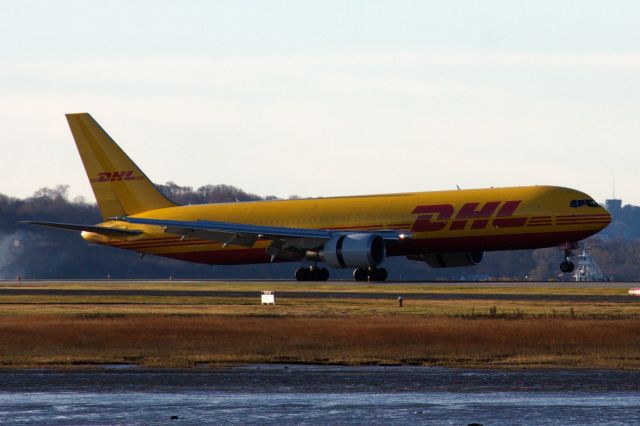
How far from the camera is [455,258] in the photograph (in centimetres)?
7775

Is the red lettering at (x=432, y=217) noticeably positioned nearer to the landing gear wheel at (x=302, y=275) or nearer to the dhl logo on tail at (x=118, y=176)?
the landing gear wheel at (x=302, y=275)

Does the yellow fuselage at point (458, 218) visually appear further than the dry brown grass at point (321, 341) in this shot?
Yes

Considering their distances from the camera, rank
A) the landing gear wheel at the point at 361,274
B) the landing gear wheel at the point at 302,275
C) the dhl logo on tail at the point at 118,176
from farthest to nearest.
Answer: the dhl logo on tail at the point at 118,176 → the landing gear wheel at the point at 302,275 → the landing gear wheel at the point at 361,274

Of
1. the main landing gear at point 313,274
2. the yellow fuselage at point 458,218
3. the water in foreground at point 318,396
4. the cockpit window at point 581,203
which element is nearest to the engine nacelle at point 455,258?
the yellow fuselage at point 458,218

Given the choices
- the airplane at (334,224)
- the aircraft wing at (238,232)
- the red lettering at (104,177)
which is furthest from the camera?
the red lettering at (104,177)

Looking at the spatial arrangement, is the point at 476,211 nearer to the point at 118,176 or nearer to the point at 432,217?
the point at 432,217

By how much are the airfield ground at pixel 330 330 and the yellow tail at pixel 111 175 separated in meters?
Answer: 25.9

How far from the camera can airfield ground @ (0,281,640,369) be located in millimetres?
30844

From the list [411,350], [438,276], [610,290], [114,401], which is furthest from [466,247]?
[438,276]

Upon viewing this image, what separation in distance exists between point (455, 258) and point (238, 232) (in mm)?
13099

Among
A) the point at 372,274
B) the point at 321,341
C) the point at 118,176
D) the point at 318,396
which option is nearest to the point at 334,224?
the point at 372,274

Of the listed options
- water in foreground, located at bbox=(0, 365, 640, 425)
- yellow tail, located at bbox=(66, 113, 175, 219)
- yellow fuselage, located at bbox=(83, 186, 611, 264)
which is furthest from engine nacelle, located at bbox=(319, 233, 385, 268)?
water in foreground, located at bbox=(0, 365, 640, 425)

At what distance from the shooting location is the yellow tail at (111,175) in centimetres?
8706

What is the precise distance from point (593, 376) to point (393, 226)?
159ft
